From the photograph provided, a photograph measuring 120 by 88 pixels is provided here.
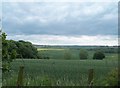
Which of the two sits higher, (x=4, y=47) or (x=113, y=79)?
(x=4, y=47)

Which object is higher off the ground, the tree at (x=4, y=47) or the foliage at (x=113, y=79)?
the tree at (x=4, y=47)

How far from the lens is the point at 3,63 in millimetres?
9781

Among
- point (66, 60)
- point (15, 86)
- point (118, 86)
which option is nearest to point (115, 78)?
point (118, 86)

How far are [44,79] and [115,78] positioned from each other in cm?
374

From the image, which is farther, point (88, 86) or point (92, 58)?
point (92, 58)

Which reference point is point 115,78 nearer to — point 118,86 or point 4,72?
point 118,86

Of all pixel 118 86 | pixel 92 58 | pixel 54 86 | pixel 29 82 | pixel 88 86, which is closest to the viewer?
pixel 118 86

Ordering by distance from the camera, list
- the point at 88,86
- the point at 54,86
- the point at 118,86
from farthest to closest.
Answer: the point at 54,86
the point at 88,86
the point at 118,86

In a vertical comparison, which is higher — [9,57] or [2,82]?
[9,57]

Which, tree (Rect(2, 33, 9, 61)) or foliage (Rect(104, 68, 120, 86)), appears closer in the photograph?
foliage (Rect(104, 68, 120, 86))

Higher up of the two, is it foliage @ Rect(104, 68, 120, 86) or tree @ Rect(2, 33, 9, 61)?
tree @ Rect(2, 33, 9, 61)

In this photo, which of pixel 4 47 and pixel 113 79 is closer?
pixel 113 79

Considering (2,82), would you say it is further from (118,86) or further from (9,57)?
(118,86)

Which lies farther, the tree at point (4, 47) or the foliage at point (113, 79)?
the tree at point (4, 47)
